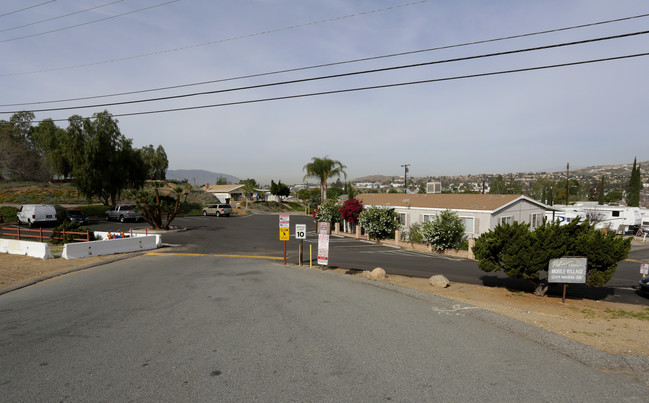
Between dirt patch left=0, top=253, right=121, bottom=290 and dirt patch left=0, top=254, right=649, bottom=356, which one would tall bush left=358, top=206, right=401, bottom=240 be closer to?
dirt patch left=0, top=254, right=649, bottom=356

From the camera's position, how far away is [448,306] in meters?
9.72

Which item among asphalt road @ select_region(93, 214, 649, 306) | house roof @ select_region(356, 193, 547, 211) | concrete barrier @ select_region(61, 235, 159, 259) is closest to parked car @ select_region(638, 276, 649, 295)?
asphalt road @ select_region(93, 214, 649, 306)

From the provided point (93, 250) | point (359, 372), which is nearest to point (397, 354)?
point (359, 372)

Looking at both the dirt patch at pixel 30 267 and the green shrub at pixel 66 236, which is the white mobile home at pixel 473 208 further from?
the green shrub at pixel 66 236

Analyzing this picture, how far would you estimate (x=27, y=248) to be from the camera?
60.0 ft

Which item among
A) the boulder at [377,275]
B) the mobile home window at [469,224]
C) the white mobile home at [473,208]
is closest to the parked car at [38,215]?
the white mobile home at [473,208]

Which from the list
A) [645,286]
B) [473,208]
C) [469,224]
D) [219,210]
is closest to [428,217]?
[469,224]

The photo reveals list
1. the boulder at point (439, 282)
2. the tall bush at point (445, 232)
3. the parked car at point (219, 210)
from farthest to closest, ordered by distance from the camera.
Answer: the parked car at point (219, 210), the tall bush at point (445, 232), the boulder at point (439, 282)

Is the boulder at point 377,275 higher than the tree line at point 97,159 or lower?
lower

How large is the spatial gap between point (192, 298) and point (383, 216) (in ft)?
70.3

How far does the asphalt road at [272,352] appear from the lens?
5164mm

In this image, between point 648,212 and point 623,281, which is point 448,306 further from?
point 648,212

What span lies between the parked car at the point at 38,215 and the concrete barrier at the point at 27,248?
566 inches

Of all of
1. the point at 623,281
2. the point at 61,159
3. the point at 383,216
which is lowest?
the point at 623,281
